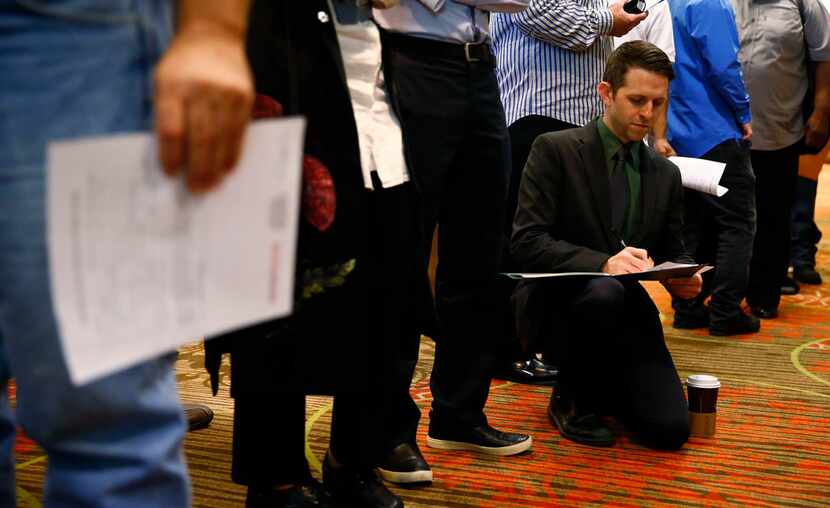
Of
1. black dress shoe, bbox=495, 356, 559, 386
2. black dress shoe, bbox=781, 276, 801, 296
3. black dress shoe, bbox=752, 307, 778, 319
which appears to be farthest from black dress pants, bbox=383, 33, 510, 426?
black dress shoe, bbox=781, 276, 801, 296

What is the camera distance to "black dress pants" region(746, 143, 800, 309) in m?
3.55

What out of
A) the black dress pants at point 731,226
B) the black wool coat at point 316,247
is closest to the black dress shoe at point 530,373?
the black dress pants at point 731,226

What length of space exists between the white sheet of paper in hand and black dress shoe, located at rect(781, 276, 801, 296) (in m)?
3.67

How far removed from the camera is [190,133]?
66cm

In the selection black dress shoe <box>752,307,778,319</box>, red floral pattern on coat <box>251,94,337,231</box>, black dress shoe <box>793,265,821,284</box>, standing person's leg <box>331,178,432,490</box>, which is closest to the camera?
red floral pattern on coat <box>251,94,337,231</box>

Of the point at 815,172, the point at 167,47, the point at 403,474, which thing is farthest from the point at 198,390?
the point at 815,172

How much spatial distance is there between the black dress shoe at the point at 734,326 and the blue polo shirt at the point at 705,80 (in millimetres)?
599

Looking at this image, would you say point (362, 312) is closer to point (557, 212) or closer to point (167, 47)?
point (167, 47)

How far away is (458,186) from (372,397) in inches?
18.8

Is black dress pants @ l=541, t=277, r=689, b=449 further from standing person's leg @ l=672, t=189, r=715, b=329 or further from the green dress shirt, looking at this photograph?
standing person's leg @ l=672, t=189, r=715, b=329

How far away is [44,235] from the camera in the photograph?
2.19 feet

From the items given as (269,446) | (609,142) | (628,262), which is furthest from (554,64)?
(269,446)

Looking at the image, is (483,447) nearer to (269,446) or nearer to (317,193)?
(269,446)

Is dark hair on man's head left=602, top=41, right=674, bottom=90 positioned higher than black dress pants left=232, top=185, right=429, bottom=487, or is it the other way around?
dark hair on man's head left=602, top=41, right=674, bottom=90
